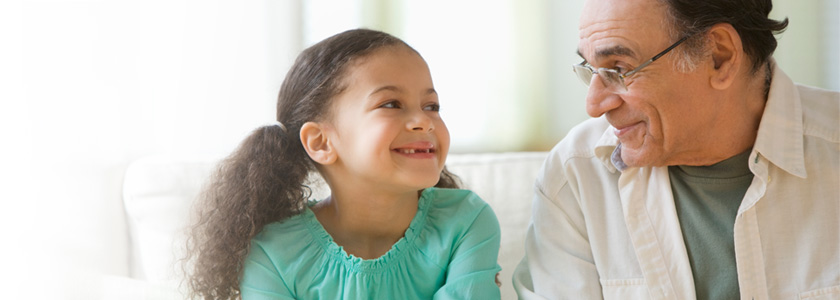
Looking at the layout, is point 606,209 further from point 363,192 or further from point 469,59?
point 469,59

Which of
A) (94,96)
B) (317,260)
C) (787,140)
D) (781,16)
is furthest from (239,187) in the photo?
(781,16)

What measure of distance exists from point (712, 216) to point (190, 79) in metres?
1.77

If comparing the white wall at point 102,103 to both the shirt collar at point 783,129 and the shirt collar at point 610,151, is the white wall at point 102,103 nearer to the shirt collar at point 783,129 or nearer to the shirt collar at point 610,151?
the shirt collar at point 610,151

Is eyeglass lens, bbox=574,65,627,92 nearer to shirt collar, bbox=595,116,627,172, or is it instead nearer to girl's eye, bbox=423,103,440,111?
shirt collar, bbox=595,116,627,172

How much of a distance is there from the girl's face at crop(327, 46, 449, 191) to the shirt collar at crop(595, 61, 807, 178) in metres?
0.43

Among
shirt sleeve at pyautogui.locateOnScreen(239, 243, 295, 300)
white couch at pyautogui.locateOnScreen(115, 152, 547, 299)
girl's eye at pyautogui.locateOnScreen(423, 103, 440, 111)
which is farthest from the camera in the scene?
white couch at pyautogui.locateOnScreen(115, 152, 547, 299)

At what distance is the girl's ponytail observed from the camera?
175 centimetres

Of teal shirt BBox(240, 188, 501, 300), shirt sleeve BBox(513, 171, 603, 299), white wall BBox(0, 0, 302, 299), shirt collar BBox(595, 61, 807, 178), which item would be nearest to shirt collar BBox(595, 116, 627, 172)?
shirt collar BBox(595, 61, 807, 178)

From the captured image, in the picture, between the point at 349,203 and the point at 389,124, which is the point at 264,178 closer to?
the point at 349,203

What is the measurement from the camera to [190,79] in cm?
266

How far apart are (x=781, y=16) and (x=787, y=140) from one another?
2570 mm

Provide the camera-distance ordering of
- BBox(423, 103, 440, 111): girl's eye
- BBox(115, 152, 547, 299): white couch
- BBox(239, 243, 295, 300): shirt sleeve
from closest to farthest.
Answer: BBox(239, 243, 295, 300): shirt sleeve → BBox(423, 103, 440, 111): girl's eye → BBox(115, 152, 547, 299): white couch

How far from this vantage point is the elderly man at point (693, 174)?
1.69m

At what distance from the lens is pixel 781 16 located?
3975 mm
